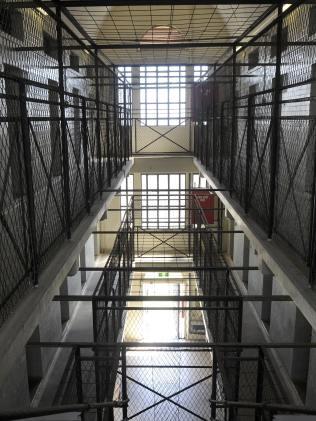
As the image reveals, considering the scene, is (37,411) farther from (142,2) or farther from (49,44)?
(49,44)

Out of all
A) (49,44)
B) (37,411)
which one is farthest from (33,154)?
(37,411)

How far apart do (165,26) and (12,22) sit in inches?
92.6

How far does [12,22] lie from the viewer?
3.02 m

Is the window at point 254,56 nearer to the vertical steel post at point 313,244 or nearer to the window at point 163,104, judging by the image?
the window at point 163,104

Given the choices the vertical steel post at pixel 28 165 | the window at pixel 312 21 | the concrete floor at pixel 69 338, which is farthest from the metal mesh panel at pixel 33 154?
the window at pixel 312 21

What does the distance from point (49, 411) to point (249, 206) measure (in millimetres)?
1964

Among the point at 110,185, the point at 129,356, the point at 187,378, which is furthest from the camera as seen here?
the point at 129,356

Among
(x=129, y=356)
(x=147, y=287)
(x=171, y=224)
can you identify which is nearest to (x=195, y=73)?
(x=171, y=224)

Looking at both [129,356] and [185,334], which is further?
[185,334]

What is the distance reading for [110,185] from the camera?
421cm

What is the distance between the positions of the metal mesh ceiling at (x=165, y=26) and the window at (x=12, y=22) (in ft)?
1.29

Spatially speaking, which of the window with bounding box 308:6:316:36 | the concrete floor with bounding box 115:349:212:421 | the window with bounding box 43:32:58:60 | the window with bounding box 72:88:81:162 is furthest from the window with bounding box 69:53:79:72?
the concrete floor with bounding box 115:349:212:421

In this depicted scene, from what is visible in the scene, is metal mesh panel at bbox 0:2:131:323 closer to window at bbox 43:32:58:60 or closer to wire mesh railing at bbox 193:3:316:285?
window at bbox 43:32:58:60

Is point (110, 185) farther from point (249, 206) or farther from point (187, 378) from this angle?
point (187, 378)
